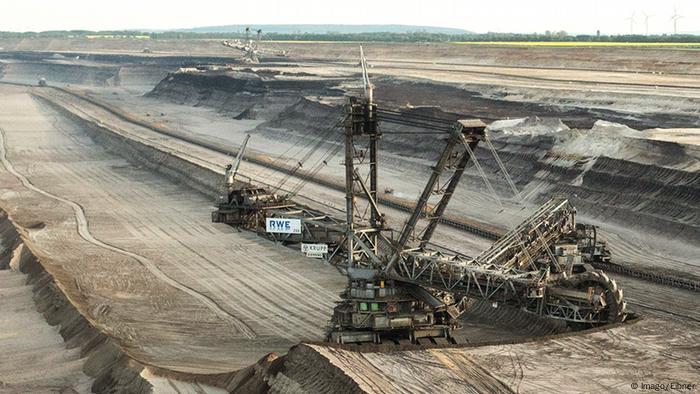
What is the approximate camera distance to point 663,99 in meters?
80.5

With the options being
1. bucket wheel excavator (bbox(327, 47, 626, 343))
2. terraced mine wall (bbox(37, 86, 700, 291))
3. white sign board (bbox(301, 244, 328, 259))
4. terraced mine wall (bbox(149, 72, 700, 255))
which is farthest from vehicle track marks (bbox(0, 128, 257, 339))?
terraced mine wall (bbox(149, 72, 700, 255))

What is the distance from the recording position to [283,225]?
37875 mm

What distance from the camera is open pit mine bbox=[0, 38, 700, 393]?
31.1 meters

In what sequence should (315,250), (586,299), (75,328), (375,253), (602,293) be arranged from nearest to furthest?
(586,299)
(602,293)
(375,253)
(315,250)
(75,328)

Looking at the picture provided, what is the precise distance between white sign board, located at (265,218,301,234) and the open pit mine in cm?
15

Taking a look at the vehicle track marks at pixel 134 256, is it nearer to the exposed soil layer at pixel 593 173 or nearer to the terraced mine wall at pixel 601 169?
the terraced mine wall at pixel 601 169

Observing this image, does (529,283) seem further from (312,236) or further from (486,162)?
(486,162)

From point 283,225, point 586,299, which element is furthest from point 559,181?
point 586,299

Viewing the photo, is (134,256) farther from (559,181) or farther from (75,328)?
(559,181)

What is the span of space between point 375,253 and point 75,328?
488 inches

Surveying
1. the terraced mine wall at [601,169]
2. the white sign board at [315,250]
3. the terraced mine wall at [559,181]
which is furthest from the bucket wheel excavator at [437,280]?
the terraced mine wall at [559,181]

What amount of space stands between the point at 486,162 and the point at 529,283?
129ft

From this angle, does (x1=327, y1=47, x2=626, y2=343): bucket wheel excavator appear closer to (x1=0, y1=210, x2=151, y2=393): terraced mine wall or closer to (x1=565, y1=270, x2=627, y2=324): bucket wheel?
(x1=565, y1=270, x2=627, y2=324): bucket wheel

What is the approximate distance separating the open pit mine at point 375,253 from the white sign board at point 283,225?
15cm
